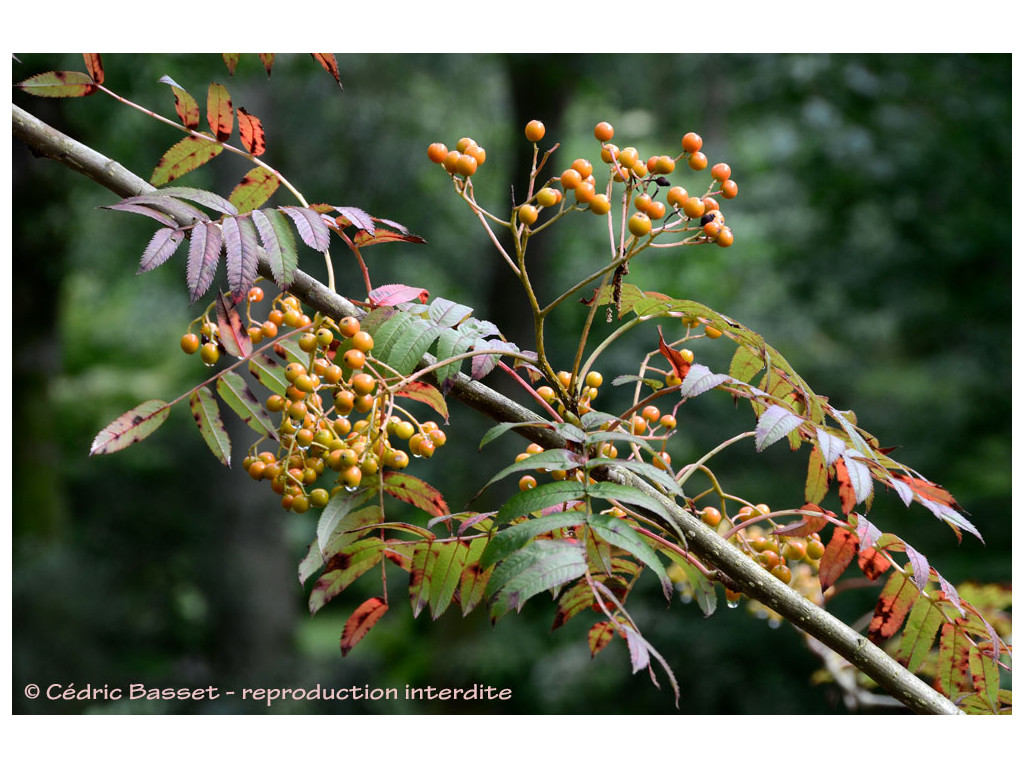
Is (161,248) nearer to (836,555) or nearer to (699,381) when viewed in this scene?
(699,381)

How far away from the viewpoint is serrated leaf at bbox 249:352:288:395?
1.00 metres

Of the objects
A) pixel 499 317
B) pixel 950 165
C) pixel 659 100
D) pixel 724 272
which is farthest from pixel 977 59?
pixel 659 100

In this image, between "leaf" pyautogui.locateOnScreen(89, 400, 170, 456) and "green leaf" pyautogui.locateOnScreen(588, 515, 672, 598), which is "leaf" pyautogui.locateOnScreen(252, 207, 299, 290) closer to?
"leaf" pyautogui.locateOnScreen(89, 400, 170, 456)

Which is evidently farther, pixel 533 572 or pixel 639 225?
pixel 639 225

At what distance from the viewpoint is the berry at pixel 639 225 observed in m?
0.81

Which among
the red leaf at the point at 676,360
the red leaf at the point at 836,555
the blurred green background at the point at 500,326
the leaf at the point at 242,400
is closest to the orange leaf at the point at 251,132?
the leaf at the point at 242,400

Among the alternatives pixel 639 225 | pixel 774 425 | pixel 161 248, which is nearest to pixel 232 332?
pixel 161 248

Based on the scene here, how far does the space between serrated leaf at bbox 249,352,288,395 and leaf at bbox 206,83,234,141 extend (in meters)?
0.26

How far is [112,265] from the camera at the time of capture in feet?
22.0

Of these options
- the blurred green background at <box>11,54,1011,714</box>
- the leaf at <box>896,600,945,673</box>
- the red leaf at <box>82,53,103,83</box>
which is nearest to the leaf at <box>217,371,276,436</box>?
the red leaf at <box>82,53,103,83</box>

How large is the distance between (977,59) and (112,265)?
6.04m

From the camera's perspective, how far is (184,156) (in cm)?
103

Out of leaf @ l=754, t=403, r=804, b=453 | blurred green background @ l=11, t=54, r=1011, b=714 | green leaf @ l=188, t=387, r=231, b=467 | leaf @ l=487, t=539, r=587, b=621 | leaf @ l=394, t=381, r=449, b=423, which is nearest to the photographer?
leaf @ l=487, t=539, r=587, b=621

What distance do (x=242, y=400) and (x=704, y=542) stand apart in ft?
1.85
